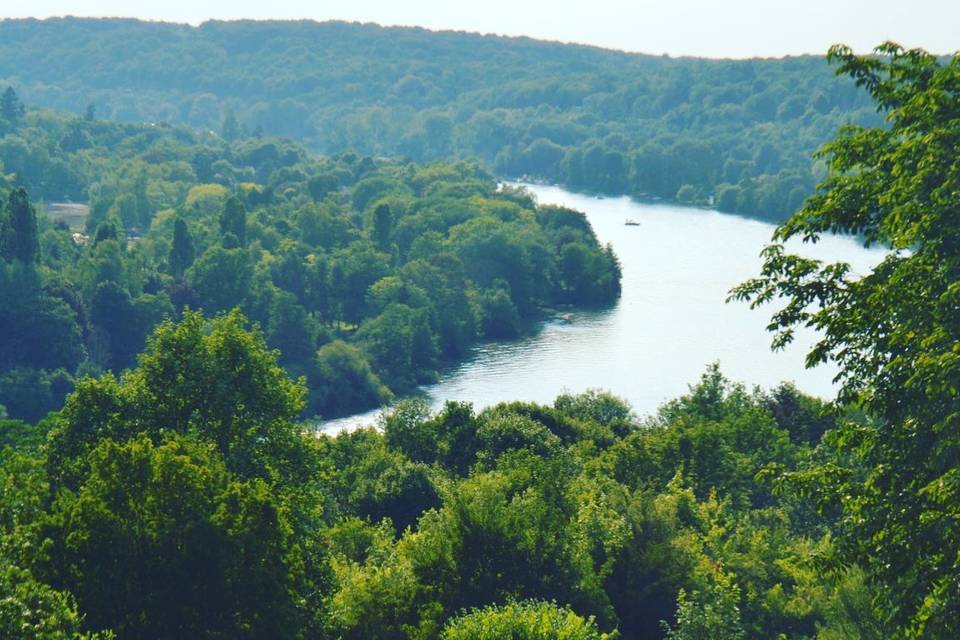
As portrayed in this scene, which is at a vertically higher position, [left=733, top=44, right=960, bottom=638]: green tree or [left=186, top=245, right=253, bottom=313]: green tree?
[left=733, top=44, right=960, bottom=638]: green tree

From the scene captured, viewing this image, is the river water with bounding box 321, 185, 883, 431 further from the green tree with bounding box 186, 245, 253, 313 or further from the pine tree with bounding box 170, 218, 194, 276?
the pine tree with bounding box 170, 218, 194, 276

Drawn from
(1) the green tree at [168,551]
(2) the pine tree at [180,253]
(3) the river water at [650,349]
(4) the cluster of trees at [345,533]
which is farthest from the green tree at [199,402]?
(2) the pine tree at [180,253]

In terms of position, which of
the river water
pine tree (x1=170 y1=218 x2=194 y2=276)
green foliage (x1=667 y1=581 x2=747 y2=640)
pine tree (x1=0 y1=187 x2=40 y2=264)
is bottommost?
the river water

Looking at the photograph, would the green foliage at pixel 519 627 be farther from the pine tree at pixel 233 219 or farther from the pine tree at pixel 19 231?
the pine tree at pixel 233 219

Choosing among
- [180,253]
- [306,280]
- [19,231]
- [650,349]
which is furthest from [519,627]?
[180,253]

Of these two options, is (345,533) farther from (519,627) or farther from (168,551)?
(519,627)

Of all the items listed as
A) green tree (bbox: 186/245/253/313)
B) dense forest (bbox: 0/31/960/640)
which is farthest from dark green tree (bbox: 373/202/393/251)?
dense forest (bbox: 0/31/960/640)

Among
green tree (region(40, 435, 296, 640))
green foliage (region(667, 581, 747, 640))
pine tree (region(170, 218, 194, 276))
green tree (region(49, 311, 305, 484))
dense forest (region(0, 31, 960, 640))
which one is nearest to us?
dense forest (region(0, 31, 960, 640))
